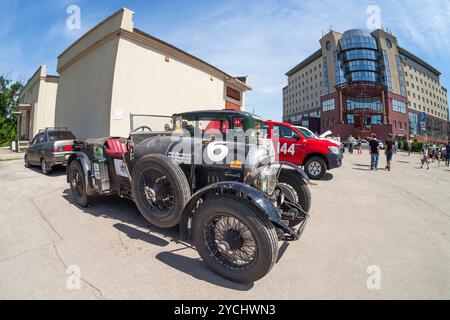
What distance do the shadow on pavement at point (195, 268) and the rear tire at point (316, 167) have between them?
613 cm

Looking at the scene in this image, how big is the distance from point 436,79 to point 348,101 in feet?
176

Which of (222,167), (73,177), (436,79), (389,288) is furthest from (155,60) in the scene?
(436,79)

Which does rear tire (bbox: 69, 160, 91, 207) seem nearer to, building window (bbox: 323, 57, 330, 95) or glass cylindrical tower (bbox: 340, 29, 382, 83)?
building window (bbox: 323, 57, 330, 95)

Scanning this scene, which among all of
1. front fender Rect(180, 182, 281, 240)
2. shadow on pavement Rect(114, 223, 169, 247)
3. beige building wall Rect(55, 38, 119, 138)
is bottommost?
shadow on pavement Rect(114, 223, 169, 247)

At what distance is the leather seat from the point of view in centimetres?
389

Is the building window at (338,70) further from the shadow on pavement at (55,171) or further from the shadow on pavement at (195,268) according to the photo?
the shadow on pavement at (195,268)

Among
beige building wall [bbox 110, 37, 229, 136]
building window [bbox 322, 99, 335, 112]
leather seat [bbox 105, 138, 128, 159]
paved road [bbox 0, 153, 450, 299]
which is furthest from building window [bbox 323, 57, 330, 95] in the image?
leather seat [bbox 105, 138, 128, 159]

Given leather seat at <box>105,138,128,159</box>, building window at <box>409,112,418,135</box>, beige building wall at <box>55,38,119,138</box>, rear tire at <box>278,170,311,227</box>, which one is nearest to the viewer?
rear tire at <box>278,170,311,227</box>

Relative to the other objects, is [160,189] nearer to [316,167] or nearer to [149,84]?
[316,167]

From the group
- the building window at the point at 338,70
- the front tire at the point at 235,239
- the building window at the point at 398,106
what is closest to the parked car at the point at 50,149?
the front tire at the point at 235,239

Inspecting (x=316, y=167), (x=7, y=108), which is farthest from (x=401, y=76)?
(x=7, y=108)

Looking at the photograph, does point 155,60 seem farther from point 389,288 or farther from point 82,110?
point 389,288

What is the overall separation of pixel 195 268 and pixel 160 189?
1.19 meters

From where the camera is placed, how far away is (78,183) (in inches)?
180
